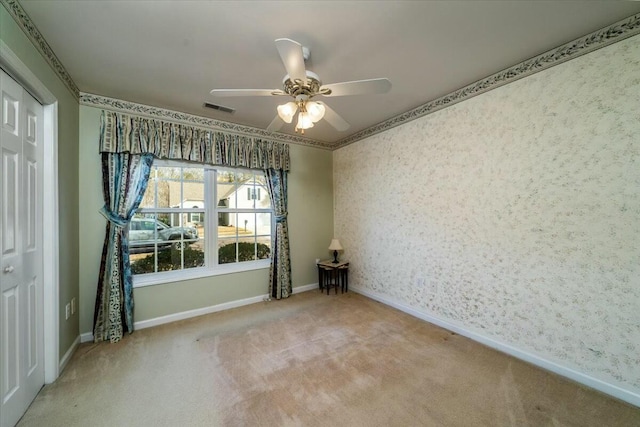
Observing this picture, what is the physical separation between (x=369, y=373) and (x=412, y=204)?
2.01 m

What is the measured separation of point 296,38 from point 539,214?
8.09 ft

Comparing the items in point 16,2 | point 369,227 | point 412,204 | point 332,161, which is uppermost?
point 16,2

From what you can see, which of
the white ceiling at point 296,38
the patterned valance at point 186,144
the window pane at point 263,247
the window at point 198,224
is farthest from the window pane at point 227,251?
the white ceiling at point 296,38

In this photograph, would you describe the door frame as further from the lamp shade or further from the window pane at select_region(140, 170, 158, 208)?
the lamp shade

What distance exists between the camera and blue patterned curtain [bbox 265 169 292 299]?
148 inches

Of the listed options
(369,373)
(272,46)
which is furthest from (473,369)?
(272,46)

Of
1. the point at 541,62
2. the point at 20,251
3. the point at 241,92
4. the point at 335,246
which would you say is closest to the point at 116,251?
the point at 20,251

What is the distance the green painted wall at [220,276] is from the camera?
2615mm

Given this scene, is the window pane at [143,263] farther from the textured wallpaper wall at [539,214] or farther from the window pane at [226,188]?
the textured wallpaper wall at [539,214]

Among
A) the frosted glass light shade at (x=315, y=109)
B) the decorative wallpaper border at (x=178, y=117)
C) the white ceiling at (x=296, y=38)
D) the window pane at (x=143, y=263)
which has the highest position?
the white ceiling at (x=296, y=38)

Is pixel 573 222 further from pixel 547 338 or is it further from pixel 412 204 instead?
pixel 412 204

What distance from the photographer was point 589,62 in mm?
1900

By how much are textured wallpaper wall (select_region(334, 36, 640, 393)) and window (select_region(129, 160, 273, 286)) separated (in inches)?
85.2

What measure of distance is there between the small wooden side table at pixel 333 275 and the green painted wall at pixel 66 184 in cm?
296
